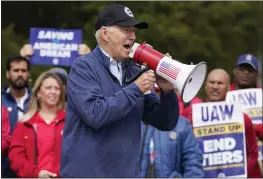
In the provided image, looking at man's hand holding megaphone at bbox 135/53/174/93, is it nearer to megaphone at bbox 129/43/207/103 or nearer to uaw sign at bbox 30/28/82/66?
megaphone at bbox 129/43/207/103

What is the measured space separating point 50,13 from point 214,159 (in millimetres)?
8339

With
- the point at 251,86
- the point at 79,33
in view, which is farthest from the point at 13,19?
the point at 251,86

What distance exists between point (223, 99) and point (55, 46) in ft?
7.94

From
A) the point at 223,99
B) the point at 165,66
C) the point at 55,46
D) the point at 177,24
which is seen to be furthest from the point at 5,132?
the point at 177,24

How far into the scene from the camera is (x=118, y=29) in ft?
22.9

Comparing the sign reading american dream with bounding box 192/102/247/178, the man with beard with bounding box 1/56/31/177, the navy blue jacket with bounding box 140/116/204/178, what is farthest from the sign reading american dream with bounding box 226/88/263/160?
the man with beard with bounding box 1/56/31/177

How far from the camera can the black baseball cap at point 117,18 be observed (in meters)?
6.95

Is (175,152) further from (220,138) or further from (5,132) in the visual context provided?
(5,132)

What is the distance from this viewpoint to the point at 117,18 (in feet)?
22.9

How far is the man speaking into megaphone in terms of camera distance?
673 centimetres

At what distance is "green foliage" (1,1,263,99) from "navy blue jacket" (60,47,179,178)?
31.8 ft

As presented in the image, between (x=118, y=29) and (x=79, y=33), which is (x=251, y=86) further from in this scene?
(x=118, y=29)

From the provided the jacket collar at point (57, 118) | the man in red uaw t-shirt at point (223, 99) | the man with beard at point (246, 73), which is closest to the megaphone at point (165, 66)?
the jacket collar at point (57, 118)

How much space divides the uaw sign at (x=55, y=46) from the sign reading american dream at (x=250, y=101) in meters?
2.12
